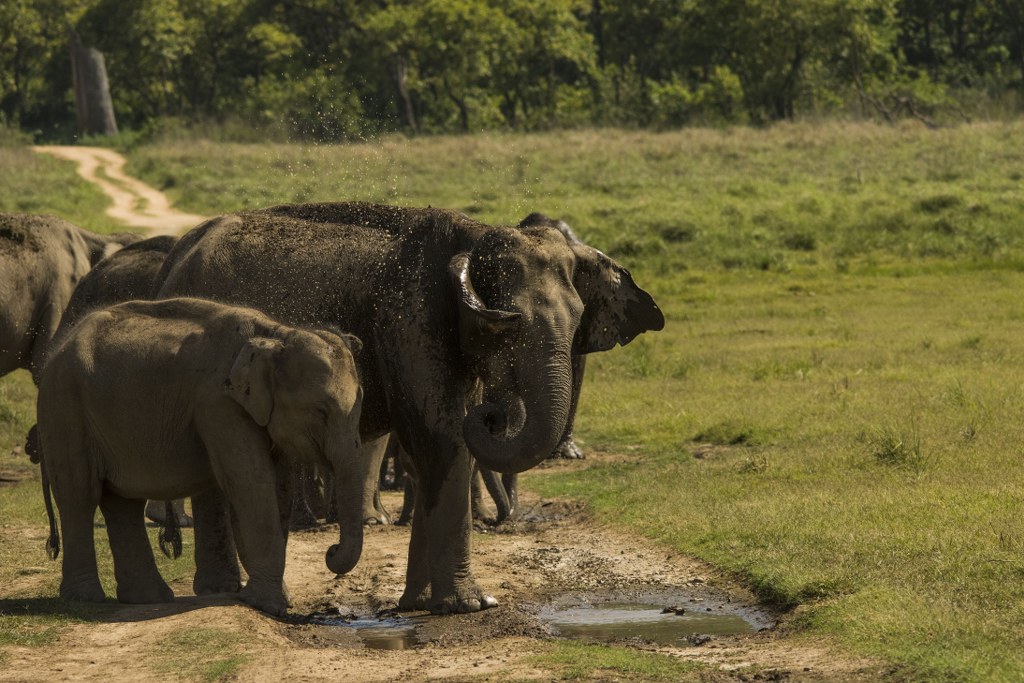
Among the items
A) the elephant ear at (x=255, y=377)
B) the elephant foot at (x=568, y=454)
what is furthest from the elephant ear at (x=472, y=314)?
the elephant foot at (x=568, y=454)

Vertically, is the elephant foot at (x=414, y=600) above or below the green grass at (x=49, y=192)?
above

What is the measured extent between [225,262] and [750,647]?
133 inches

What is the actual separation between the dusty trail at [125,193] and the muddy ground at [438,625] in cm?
1796

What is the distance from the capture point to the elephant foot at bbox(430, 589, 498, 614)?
923 cm

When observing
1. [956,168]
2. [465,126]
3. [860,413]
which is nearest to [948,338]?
[860,413]

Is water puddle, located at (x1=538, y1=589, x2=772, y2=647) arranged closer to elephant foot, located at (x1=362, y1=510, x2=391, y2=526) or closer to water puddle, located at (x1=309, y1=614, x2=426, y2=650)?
water puddle, located at (x1=309, y1=614, x2=426, y2=650)

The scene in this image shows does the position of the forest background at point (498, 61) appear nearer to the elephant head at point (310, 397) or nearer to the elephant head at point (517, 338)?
the elephant head at point (517, 338)

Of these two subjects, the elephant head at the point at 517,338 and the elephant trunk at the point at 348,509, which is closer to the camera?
the elephant trunk at the point at 348,509

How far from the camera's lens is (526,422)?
870cm

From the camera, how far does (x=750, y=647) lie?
8.31 metres

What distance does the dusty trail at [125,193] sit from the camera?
30.8 m

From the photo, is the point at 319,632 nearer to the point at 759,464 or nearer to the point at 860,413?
the point at 759,464

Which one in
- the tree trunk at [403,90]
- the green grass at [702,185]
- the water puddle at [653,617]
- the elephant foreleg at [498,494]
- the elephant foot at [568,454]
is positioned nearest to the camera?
the water puddle at [653,617]

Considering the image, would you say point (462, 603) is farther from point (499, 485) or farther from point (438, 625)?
point (499, 485)
